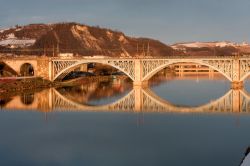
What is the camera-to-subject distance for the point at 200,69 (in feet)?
237

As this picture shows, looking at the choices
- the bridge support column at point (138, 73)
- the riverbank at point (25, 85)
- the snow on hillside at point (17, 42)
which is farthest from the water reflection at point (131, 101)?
the snow on hillside at point (17, 42)

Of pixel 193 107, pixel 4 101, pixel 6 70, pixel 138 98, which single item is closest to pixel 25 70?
pixel 6 70

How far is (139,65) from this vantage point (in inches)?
1500

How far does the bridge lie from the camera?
35.8 metres

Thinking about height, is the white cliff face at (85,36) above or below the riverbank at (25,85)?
above

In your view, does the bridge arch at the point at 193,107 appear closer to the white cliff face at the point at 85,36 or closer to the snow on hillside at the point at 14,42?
the white cliff face at the point at 85,36

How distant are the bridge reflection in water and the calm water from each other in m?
0.05

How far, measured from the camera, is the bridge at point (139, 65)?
35.8 m

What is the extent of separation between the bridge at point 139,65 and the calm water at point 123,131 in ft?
18.9

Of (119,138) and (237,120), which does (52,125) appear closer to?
(119,138)

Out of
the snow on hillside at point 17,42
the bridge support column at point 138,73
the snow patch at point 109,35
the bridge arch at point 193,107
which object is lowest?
the bridge arch at point 193,107

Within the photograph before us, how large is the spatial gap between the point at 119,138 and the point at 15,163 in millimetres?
4427

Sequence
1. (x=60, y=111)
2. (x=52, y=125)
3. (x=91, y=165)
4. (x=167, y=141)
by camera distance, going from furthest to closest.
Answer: (x=60, y=111)
(x=52, y=125)
(x=167, y=141)
(x=91, y=165)

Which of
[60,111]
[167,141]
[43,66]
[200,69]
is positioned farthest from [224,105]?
[200,69]
